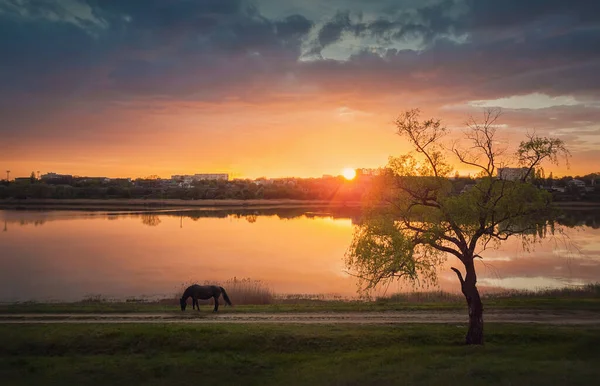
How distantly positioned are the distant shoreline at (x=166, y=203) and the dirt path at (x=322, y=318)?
380 feet

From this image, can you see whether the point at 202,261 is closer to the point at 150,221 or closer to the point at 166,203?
the point at 150,221

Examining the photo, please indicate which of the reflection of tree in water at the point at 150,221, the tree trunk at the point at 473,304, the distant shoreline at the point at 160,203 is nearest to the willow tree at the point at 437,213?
the tree trunk at the point at 473,304

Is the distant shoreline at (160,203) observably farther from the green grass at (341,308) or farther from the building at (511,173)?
the building at (511,173)

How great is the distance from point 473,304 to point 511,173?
5965 millimetres

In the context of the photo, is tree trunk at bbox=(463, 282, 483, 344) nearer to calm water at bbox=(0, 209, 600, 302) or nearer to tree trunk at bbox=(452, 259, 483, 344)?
tree trunk at bbox=(452, 259, 483, 344)

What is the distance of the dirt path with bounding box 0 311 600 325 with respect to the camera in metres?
23.6

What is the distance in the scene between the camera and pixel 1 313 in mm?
25125

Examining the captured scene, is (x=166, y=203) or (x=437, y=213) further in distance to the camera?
(x=166, y=203)

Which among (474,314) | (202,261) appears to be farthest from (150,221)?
(474,314)

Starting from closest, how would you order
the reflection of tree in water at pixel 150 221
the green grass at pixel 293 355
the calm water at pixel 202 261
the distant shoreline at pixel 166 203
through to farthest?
the green grass at pixel 293 355
the calm water at pixel 202 261
the reflection of tree in water at pixel 150 221
the distant shoreline at pixel 166 203

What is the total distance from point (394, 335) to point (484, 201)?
280 inches

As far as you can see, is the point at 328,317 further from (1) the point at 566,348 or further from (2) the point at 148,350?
(1) the point at 566,348

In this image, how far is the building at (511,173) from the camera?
2031 centimetres

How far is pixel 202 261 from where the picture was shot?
5159 cm
